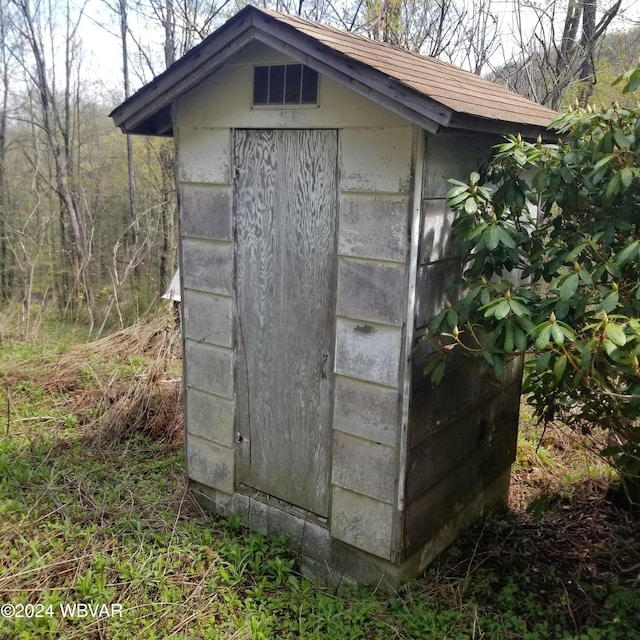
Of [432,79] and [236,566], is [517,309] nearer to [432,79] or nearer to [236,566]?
[432,79]

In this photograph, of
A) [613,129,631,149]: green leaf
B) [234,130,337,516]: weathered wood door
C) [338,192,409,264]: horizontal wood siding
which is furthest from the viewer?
[234,130,337,516]: weathered wood door

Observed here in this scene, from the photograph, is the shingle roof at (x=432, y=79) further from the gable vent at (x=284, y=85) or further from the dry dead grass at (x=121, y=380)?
the dry dead grass at (x=121, y=380)

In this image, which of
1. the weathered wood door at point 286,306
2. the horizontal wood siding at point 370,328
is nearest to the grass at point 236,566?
the horizontal wood siding at point 370,328

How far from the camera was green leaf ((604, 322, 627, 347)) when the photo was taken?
7.39ft

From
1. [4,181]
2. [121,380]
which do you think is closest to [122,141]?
[4,181]

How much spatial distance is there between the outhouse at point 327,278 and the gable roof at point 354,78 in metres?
0.01

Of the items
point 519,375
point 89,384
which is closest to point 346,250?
point 519,375

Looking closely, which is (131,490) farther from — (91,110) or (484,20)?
(91,110)

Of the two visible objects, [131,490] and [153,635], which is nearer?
[153,635]

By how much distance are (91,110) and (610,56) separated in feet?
39.7

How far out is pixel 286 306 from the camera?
3541 millimetres

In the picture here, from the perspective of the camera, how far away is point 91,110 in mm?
15555

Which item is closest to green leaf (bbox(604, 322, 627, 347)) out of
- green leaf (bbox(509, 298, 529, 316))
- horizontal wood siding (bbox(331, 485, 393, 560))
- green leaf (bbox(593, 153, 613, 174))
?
green leaf (bbox(509, 298, 529, 316))

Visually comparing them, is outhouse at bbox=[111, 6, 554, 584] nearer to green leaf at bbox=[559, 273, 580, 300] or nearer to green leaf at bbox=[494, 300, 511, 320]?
green leaf at bbox=[494, 300, 511, 320]
